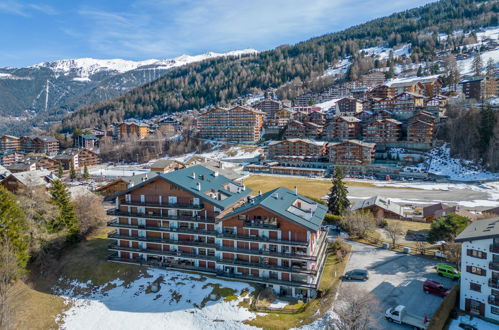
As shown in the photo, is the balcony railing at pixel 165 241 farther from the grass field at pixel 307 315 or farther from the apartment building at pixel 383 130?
the apartment building at pixel 383 130

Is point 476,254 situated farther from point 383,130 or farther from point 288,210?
point 383,130

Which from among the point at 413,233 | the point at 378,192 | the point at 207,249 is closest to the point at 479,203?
the point at 378,192

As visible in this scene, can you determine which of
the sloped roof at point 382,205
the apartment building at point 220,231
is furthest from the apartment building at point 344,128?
the apartment building at point 220,231

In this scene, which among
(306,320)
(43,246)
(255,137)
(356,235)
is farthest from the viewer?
(255,137)

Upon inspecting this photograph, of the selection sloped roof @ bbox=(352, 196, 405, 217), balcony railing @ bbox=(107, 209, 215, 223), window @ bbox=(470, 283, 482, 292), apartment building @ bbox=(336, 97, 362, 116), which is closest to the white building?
window @ bbox=(470, 283, 482, 292)

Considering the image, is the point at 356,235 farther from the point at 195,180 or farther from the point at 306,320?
the point at 195,180
